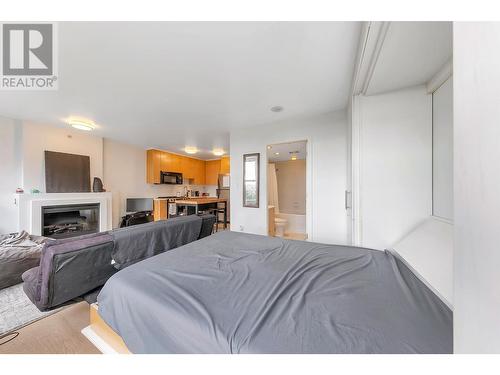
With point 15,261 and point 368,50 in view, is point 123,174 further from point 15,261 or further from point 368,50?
point 368,50

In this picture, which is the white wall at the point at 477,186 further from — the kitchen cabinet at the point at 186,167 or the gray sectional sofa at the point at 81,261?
the kitchen cabinet at the point at 186,167

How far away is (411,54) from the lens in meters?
1.30

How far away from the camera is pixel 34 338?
1394 mm

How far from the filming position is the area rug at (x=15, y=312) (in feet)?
5.00

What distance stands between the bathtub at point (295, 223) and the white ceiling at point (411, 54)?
401 cm

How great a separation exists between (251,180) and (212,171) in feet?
11.7

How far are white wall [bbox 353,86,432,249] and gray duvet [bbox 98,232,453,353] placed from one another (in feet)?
1.66

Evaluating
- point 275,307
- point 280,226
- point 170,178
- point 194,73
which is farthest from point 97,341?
point 170,178

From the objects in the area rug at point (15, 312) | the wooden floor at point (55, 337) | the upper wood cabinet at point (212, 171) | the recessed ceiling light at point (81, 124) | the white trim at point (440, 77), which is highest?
the recessed ceiling light at point (81, 124)

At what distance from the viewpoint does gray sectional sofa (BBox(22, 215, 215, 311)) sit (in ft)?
4.09

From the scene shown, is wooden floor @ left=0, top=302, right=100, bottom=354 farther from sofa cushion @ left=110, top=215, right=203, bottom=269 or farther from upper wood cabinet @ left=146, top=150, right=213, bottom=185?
upper wood cabinet @ left=146, top=150, right=213, bottom=185

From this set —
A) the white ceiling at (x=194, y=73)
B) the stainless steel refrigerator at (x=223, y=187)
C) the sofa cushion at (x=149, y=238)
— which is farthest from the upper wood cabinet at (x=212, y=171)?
the sofa cushion at (x=149, y=238)

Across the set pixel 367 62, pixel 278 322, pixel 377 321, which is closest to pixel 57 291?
pixel 278 322

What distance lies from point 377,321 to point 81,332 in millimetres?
2061
